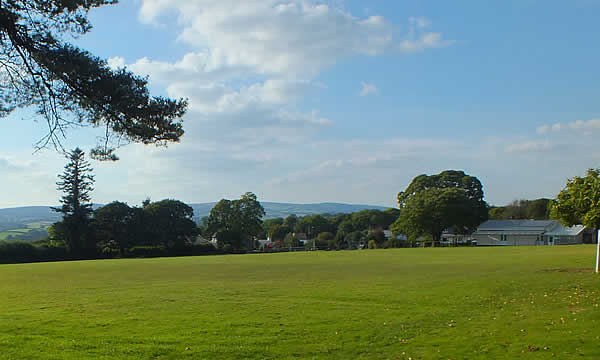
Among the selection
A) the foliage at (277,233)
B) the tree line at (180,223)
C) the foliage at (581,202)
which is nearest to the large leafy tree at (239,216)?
the tree line at (180,223)

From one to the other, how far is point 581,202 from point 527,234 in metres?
74.9

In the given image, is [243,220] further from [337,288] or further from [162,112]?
[162,112]

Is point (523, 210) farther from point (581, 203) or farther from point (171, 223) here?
point (581, 203)

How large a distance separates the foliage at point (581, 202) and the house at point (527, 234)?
6895cm

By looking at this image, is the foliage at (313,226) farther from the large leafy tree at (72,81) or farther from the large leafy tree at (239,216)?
the large leafy tree at (72,81)

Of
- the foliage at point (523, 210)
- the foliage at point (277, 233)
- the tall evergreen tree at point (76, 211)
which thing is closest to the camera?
the tall evergreen tree at point (76, 211)

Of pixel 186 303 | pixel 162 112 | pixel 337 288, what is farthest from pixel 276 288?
pixel 162 112

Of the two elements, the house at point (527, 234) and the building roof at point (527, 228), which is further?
the building roof at point (527, 228)

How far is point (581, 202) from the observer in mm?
24844

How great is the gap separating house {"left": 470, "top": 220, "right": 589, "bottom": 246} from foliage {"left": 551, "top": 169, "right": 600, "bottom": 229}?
226 feet

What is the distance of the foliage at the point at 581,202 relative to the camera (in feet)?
76.8

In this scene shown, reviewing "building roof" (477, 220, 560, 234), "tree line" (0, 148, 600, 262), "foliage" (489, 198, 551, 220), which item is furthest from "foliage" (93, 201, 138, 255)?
"foliage" (489, 198, 551, 220)

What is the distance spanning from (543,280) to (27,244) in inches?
2678

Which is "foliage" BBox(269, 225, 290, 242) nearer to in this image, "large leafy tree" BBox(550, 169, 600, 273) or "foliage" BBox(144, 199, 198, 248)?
"foliage" BBox(144, 199, 198, 248)
